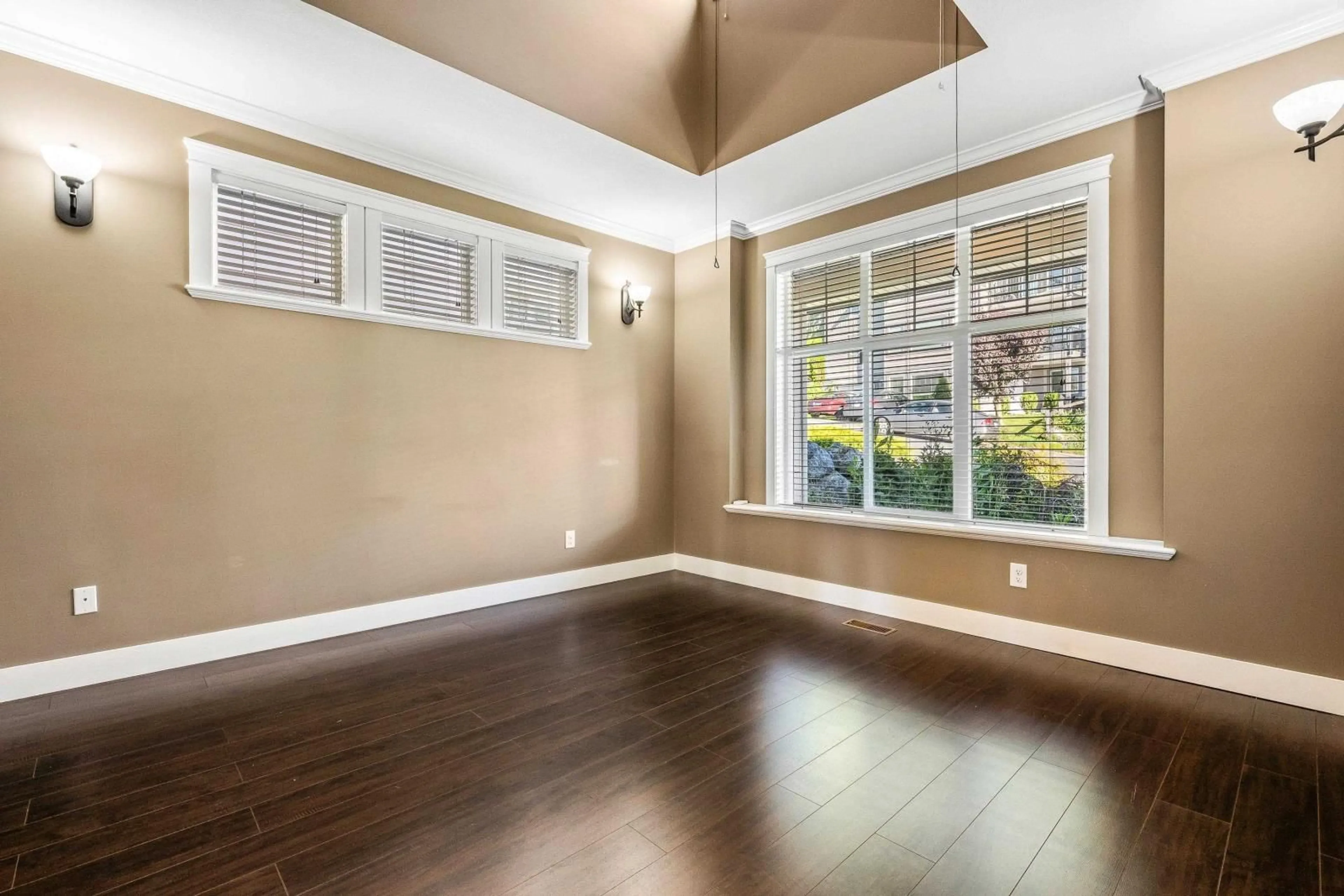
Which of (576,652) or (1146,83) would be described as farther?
(576,652)

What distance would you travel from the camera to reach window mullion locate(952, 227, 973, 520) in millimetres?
3576

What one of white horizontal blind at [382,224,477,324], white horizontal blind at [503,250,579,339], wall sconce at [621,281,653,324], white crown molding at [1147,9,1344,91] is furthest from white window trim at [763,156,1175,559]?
white horizontal blind at [382,224,477,324]

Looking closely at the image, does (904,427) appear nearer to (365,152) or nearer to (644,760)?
(644,760)

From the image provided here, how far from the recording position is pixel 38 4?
7.82ft

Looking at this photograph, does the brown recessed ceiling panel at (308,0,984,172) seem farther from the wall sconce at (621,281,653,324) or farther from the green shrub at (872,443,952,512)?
the green shrub at (872,443,952,512)

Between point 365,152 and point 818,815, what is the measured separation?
3.85m

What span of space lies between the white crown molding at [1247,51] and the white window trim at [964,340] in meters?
0.39

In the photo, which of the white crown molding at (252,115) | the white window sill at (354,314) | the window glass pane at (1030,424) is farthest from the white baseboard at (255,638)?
the window glass pane at (1030,424)

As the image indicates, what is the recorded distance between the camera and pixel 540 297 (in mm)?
4324

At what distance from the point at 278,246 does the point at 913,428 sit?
373 centimetres

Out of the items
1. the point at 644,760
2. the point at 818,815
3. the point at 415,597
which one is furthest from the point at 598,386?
the point at 818,815

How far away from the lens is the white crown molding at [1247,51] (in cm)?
241

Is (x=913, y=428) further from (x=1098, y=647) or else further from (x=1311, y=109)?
(x=1311, y=109)

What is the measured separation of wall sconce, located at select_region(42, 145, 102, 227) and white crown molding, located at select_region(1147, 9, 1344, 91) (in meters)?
4.64
